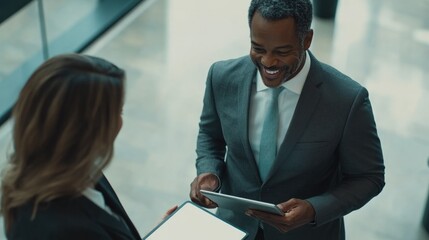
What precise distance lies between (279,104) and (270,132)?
0.34 feet

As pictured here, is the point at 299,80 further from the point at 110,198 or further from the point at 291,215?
the point at 110,198

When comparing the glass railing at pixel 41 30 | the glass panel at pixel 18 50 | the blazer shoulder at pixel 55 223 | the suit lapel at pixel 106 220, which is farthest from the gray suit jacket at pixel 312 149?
the glass panel at pixel 18 50

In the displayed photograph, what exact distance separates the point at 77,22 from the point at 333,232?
4328mm

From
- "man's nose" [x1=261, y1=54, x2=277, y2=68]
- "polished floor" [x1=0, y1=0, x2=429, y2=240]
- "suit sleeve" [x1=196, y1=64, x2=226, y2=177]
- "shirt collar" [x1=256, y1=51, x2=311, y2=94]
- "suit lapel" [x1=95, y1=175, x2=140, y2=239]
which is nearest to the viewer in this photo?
"suit lapel" [x1=95, y1=175, x2=140, y2=239]

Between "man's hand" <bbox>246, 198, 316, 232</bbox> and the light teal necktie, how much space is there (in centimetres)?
15

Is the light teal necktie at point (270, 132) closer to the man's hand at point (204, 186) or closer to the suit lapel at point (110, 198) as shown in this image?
the man's hand at point (204, 186)

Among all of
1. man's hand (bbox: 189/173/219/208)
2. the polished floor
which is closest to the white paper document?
man's hand (bbox: 189/173/219/208)

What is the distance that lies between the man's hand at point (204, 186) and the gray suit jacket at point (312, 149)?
3cm

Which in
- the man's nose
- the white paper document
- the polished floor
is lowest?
the polished floor

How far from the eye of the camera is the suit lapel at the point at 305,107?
2.02 metres

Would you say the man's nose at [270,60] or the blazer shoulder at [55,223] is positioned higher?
the man's nose at [270,60]

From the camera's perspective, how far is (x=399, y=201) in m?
4.04

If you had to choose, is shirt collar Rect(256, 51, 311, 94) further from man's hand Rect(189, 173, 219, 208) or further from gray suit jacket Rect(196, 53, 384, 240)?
man's hand Rect(189, 173, 219, 208)

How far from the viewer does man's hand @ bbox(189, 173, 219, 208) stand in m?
2.28
